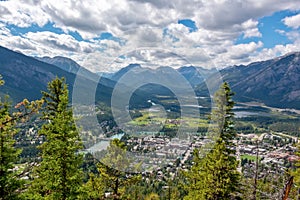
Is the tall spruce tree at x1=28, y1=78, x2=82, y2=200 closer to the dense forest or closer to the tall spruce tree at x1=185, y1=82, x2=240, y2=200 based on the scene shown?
the dense forest

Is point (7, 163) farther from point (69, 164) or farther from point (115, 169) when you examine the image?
point (115, 169)

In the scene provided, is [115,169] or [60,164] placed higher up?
[60,164]

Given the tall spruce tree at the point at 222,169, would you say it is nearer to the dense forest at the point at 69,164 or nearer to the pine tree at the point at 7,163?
the dense forest at the point at 69,164

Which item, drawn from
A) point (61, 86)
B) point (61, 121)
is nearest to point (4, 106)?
point (61, 121)

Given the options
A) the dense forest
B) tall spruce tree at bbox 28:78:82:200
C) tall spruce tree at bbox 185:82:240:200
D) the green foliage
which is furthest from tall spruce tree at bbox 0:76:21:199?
tall spruce tree at bbox 185:82:240:200

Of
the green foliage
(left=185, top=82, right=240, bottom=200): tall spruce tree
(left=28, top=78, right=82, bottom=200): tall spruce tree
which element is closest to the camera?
(left=28, top=78, right=82, bottom=200): tall spruce tree

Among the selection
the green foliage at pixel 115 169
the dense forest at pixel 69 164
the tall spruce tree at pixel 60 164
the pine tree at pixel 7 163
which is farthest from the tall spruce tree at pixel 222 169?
the pine tree at pixel 7 163

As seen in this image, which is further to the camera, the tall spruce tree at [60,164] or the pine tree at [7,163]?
the tall spruce tree at [60,164]

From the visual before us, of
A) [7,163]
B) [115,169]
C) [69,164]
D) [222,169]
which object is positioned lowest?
[115,169]

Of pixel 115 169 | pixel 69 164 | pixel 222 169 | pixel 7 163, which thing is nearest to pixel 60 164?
pixel 69 164

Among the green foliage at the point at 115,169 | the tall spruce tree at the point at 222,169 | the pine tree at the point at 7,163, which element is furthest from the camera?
the tall spruce tree at the point at 222,169

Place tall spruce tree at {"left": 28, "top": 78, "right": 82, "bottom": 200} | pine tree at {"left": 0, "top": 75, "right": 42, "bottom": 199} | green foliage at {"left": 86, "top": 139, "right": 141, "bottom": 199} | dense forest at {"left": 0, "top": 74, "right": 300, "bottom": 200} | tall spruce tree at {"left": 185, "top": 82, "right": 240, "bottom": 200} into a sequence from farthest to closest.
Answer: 1. tall spruce tree at {"left": 185, "top": 82, "right": 240, "bottom": 200}
2. green foliage at {"left": 86, "top": 139, "right": 141, "bottom": 199}
3. tall spruce tree at {"left": 28, "top": 78, "right": 82, "bottom": 200}
4. dense forest at {"left": 0, "top": 74, "right": 300, "bottom": 200}
5. pine tree at {"left": 0, "top": 75, "right": 42, "bottom": 199}
